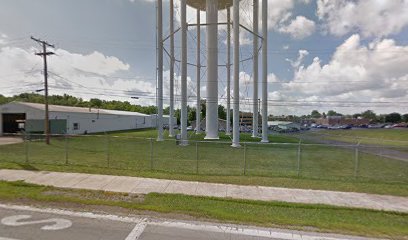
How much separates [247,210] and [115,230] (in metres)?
3.25

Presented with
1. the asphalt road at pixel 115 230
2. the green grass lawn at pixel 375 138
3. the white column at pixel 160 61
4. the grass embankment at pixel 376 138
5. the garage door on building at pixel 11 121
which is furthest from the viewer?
the garage door on building at pixel 11 121

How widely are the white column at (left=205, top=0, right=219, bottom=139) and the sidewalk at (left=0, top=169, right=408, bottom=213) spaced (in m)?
20.8

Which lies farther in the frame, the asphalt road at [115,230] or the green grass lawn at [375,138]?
the green grass lawn at [375,138]

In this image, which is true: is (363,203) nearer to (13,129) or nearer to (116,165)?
(116,165)

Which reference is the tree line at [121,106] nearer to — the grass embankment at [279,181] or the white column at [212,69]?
the white column at [212,69]

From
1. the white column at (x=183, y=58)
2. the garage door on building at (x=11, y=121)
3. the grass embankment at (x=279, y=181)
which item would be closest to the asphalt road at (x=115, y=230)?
the grass embankment at (x=279, y=181)

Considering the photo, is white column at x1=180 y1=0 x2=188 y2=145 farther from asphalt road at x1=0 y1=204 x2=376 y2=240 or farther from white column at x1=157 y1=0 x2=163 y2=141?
asphalt road at x1=0 y1=204 x2=376 y2=240

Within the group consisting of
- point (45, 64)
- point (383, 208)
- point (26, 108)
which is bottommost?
point (383, 208)

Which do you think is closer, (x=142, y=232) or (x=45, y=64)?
(x=142, y=232)

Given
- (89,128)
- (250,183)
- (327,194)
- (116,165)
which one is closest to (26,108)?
(89,128)

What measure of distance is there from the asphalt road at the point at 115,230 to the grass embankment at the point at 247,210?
458 millimetres

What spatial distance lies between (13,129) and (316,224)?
46380 millimetres

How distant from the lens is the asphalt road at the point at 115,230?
5.28m

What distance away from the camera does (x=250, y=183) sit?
9742 mm
